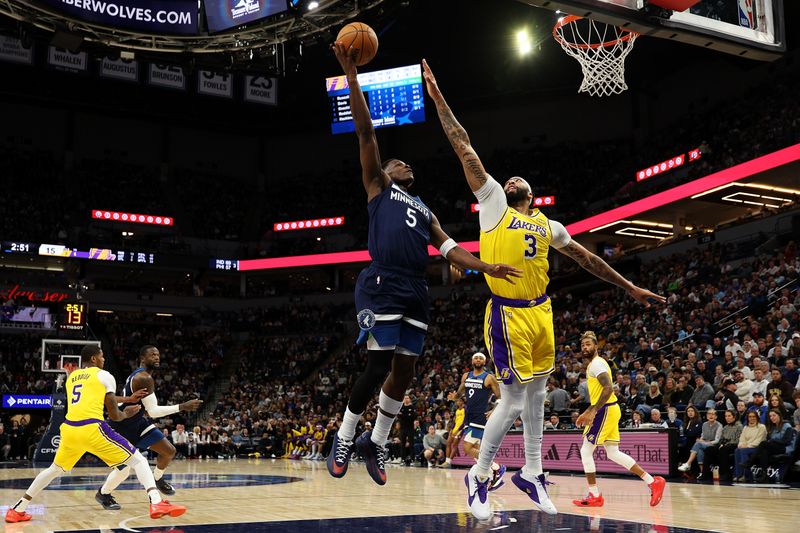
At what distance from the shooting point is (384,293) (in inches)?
209

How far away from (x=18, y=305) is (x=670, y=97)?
28721mm

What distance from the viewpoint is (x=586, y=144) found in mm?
36062

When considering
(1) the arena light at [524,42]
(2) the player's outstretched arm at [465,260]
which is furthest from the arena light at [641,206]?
(2) the player's outstretched arm at [465,260]

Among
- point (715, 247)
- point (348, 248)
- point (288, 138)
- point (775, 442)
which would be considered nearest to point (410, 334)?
point (775, 442)

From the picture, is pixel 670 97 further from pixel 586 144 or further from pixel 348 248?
pixel 348 248

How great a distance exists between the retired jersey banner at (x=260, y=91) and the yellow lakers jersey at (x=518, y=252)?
20062 mm

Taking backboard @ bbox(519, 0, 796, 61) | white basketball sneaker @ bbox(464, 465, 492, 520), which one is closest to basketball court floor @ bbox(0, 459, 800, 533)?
white basketball sneaker @ bbox(464, 465, 492, 520)

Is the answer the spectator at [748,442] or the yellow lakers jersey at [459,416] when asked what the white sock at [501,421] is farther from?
the yellow lakers jersey at [459,416]

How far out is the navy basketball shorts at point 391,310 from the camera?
5.25 metres

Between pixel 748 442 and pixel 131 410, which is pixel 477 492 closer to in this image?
pixel 131 410

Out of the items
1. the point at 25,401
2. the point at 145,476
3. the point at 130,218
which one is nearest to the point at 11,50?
the point at 25,401

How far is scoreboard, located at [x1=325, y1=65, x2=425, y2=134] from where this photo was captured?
26.9 meters

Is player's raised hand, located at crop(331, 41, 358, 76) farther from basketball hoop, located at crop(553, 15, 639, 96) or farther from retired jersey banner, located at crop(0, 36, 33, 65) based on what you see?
retired jersey banner, located at crop(0, 36, 33, 65)

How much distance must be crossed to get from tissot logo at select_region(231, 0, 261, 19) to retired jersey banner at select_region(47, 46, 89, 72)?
7.99m
